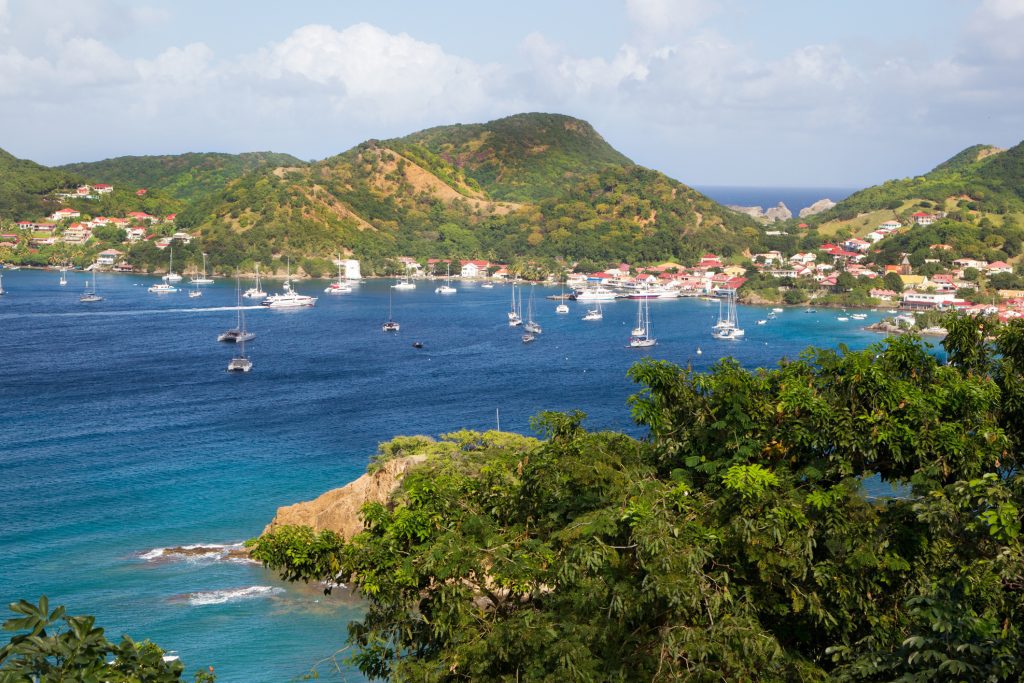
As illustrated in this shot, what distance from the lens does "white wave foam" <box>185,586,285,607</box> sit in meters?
19.6

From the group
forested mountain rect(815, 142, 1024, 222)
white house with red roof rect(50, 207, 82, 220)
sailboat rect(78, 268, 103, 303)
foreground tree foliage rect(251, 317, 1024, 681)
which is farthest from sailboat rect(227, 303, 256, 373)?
forested mountain rect(815, 142, 1024, 222)

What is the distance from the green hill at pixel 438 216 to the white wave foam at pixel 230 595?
7717cm

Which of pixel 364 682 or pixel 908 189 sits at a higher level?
pixel 908 189

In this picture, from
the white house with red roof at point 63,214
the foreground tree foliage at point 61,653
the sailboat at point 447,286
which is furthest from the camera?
the white house with red roof at point 63,214

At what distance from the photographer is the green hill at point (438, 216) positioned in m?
99.1

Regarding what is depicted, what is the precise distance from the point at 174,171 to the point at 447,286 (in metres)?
77.8

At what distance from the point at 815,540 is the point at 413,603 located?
3.86 meters

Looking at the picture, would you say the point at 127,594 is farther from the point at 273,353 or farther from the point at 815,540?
the point at 273,353

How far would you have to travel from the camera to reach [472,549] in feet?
28.0

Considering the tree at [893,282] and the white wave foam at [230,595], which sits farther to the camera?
the tree at [893,282]

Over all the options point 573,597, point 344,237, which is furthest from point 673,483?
point 344,237

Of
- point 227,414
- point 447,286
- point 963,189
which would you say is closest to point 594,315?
point 447,286

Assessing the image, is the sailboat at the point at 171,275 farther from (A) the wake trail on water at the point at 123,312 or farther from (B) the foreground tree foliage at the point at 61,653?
(B) the foreground tree foliage at the point at 61,653

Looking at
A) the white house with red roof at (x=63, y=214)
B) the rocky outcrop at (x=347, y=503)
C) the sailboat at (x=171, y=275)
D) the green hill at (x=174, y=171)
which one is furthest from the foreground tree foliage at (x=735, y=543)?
the green hill at (x=174, y=171)
